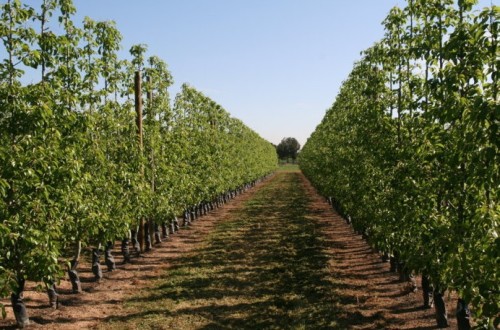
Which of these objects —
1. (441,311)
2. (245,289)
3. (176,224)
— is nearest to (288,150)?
(176,224)

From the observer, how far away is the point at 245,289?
14672 mm

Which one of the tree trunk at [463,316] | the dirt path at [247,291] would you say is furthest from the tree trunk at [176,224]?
the tree trunk at [463,316]

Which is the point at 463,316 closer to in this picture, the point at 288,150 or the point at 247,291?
the point at 247,291

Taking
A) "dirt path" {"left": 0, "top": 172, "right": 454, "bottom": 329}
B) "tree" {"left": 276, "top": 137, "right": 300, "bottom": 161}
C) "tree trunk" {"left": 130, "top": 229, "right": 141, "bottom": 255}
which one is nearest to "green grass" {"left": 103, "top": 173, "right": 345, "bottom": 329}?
"dirt path" {"left": 0, "top": 172, "right": 454, "bottom": 329}

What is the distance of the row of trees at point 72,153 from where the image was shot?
9242mm

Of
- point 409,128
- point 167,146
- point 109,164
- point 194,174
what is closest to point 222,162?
point 194,174

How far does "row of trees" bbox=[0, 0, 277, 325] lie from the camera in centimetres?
924

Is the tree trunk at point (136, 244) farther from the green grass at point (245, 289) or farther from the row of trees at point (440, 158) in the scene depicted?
the row of trees at point (440, 158)

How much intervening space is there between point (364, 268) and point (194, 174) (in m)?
13.2

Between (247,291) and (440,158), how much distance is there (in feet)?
28.4

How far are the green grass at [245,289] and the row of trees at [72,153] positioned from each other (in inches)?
105

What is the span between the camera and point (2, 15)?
9.80 metres

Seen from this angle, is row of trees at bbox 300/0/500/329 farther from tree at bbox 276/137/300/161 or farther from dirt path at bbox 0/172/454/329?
tree at bbox 276/137/300/161

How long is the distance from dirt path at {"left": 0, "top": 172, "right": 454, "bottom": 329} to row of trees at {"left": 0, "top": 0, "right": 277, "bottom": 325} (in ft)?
5.15
